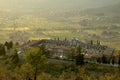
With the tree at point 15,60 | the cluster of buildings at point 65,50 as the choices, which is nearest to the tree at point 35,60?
the tree at point 15,60

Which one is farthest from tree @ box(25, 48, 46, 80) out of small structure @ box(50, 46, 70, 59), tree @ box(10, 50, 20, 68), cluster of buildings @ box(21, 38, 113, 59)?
small structure @ box(50, 46, 70, 59)

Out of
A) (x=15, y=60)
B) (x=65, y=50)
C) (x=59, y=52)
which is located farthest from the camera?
(x=65, y=50)

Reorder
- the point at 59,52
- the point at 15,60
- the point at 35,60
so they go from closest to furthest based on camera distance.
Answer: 1. the point at 35,60
2. the point at 15,60
3. the point at 59,52

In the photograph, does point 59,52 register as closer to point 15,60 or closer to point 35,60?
point 15,60

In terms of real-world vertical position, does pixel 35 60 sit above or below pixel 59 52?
above

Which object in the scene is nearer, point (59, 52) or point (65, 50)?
point (59, 52)

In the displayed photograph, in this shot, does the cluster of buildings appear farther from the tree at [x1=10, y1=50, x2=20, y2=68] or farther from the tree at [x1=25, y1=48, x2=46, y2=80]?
the tree at [x1=25, y1=48, x2=46, y2=80]

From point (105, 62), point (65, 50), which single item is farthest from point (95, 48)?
point (105, 62)

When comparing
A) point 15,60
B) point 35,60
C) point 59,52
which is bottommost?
point 59,52

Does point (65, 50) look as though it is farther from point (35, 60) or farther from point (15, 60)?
point (35, 60)

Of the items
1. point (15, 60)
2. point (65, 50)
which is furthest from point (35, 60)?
point (65, 50)

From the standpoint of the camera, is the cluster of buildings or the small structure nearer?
the small structure
